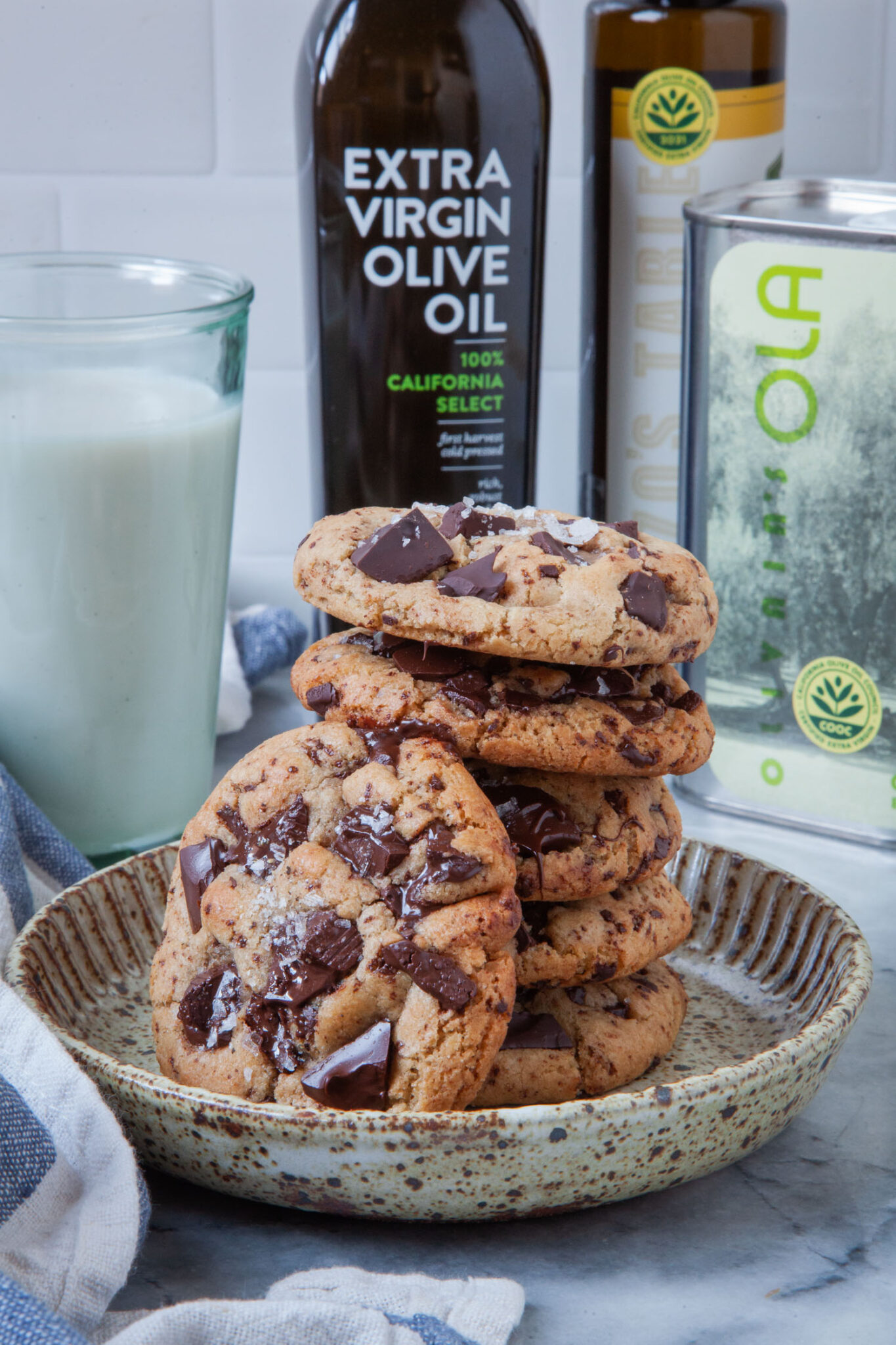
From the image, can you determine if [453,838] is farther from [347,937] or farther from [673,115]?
[673,115]

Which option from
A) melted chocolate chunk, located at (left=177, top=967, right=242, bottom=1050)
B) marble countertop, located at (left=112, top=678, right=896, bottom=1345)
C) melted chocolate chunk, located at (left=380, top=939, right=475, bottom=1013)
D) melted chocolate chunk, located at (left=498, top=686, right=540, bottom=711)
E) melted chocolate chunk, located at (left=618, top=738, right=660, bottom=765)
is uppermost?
melted chocolate chunk, located at (left=498, top=686, right=540, bottom=711)

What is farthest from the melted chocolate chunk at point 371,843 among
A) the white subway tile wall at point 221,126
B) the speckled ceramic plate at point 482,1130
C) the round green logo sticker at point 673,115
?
the white subway tile wall at point 221,126

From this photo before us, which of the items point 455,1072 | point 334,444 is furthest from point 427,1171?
point 334,444

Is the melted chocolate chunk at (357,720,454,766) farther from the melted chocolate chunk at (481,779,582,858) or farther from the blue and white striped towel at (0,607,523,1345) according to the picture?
the blue and white striped towel at (0,607,523,1345)

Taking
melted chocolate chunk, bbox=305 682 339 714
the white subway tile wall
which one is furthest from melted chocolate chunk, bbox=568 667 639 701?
the white subway tile wall

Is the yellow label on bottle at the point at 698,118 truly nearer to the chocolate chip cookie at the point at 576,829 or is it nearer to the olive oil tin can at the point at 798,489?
the olive oil tin can at the point at 798,489

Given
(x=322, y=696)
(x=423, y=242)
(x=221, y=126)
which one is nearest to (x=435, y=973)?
(x=322, y=696)
